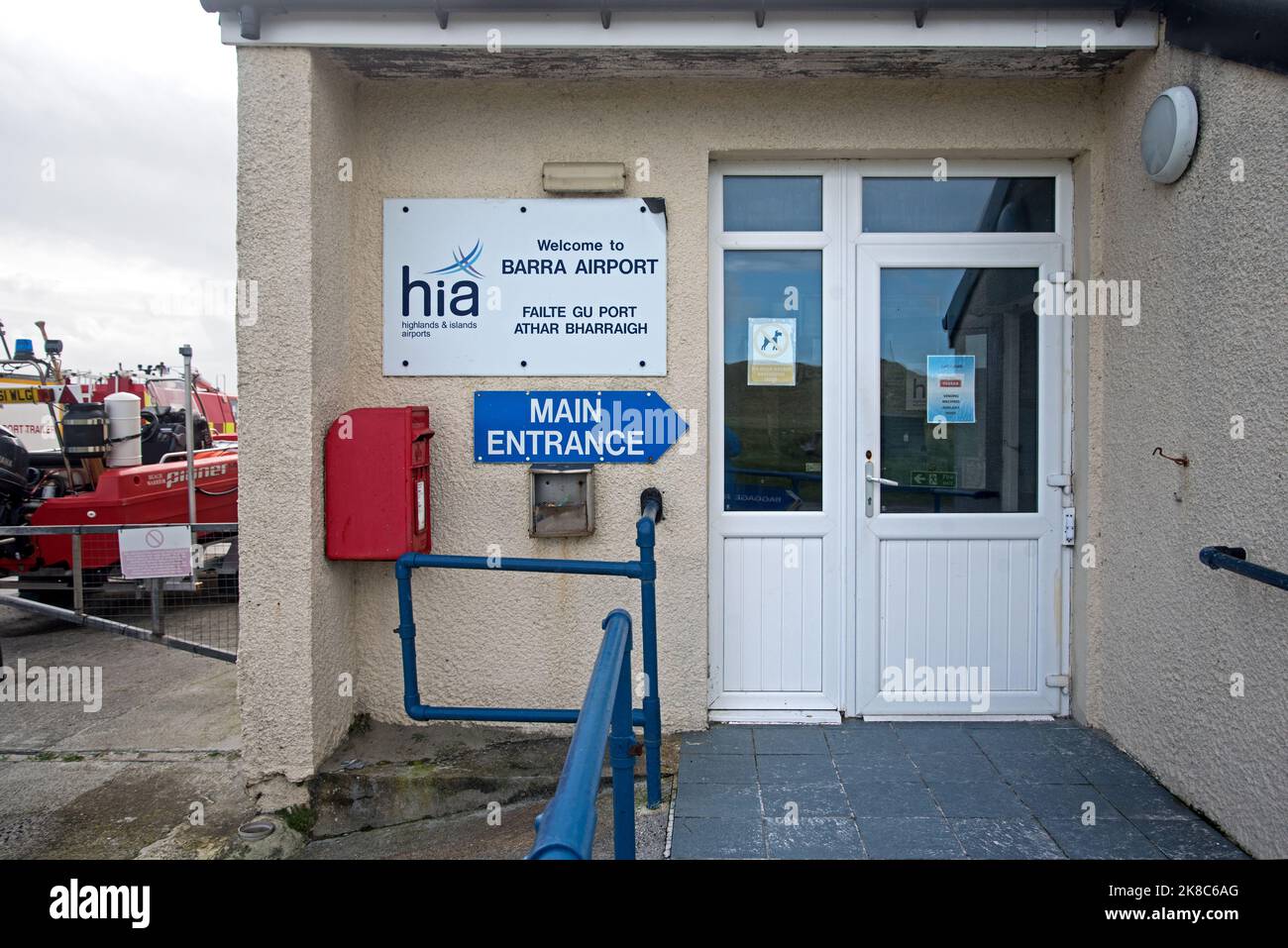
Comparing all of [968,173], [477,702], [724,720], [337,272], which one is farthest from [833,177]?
[477,702]

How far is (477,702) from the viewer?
13.6 ft

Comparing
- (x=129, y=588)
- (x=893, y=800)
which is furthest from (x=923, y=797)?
(x=129, y=588)

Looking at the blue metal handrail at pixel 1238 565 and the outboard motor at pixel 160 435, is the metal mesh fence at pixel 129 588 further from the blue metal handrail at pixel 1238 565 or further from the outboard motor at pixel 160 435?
the blue metal handrail at pixel 1238 565

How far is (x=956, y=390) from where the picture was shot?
13.9 feet

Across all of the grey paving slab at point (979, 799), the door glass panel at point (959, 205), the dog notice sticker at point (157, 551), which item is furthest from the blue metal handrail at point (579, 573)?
the door glass panel at point (959, 205)

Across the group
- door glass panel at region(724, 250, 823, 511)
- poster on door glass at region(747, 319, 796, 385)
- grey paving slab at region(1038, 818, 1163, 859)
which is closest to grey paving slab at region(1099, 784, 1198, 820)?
grey paving slab at region(1038, 818, 1163, 859)

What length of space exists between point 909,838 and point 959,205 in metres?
2.80

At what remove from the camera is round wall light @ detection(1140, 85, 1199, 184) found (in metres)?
3.33

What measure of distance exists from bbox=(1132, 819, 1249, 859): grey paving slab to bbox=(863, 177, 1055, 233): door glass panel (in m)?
2.58

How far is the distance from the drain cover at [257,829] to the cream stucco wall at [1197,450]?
11.7 feet

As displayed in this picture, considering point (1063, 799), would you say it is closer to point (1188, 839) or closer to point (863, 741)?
point (1188, 839)

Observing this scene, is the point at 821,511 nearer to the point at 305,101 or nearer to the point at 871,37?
the point at 871,37

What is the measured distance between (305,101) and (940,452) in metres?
3.13

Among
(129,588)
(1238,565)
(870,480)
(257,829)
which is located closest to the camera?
(1238,565)
